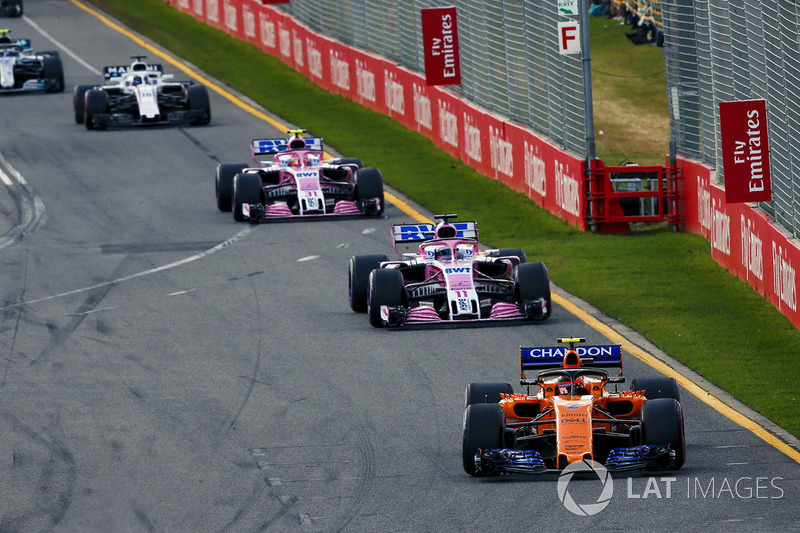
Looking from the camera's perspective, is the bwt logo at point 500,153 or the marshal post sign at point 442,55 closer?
the bwt logo at point 500,153

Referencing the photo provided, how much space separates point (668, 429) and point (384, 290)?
6876 mm

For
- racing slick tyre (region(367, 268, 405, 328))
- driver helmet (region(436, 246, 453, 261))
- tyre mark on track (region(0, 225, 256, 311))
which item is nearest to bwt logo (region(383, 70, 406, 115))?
tyre mark on track (region(0, 225, 256, 311))

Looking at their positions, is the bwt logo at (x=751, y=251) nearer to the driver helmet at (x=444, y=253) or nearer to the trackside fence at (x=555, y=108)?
the trackside fence at (x=555, y=108)

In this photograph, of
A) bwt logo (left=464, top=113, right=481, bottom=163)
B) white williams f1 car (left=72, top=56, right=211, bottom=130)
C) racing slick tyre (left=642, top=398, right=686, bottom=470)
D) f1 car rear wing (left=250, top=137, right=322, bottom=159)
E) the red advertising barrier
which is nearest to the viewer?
A: racing slick tyre (left=642, top=398, right=686, bottom=470)

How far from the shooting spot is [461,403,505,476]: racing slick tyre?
13.1m

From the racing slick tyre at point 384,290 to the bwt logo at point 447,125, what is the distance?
566 inches

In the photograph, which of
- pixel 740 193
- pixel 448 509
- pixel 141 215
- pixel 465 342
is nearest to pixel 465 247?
pixel 465 342

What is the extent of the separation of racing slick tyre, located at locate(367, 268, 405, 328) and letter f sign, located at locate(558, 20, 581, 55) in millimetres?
8004

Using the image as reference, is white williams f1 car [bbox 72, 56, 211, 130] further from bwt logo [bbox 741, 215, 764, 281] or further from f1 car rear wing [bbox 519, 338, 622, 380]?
f1 car rear wing [bbox 519, 338, 622, 380]

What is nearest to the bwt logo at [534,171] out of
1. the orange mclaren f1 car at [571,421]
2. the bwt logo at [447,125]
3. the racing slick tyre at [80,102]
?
the bwt logo at [447,125]

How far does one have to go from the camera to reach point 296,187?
90.1 ft

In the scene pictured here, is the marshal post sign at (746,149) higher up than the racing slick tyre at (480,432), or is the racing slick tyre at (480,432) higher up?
the marshal post sign at (746,149)

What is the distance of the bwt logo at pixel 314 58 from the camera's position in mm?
43562

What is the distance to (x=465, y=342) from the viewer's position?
18.7 m
